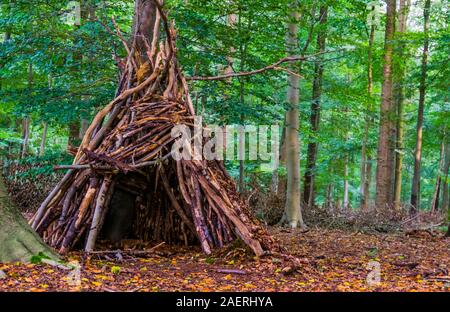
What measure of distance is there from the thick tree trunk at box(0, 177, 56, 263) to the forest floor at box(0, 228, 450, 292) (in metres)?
0.14

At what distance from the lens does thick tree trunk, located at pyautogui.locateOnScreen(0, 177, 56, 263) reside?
3.84 m

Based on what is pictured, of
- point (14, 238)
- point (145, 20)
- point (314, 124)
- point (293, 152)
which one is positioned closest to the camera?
point (14, 238)

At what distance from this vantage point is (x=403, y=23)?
15.8 m

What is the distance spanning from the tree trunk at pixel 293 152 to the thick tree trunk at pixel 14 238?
654 cm

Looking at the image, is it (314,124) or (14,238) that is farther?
(314,124)

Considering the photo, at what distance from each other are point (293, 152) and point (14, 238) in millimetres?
7100

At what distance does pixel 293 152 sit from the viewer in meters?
10.2

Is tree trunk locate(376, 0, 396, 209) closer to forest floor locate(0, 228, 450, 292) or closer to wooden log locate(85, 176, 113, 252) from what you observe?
forest floor locate(0, 228, 450, 292)

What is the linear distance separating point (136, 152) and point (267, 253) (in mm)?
1821

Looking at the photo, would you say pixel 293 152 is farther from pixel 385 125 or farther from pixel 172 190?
pixel 172 190

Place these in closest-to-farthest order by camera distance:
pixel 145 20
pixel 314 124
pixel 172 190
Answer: pixel 172 190 < pixel 145 20 < pixel 314 124

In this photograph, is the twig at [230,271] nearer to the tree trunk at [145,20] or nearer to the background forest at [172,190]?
the background forest at [172,190]

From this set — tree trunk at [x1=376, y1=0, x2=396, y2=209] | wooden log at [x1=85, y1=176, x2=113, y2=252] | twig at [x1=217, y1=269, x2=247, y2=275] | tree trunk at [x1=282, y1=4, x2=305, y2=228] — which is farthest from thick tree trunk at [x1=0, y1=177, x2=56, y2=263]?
tree trunk at [x1=376, y1=0, x2=396, y2=209]

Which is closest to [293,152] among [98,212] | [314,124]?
[314,124]
